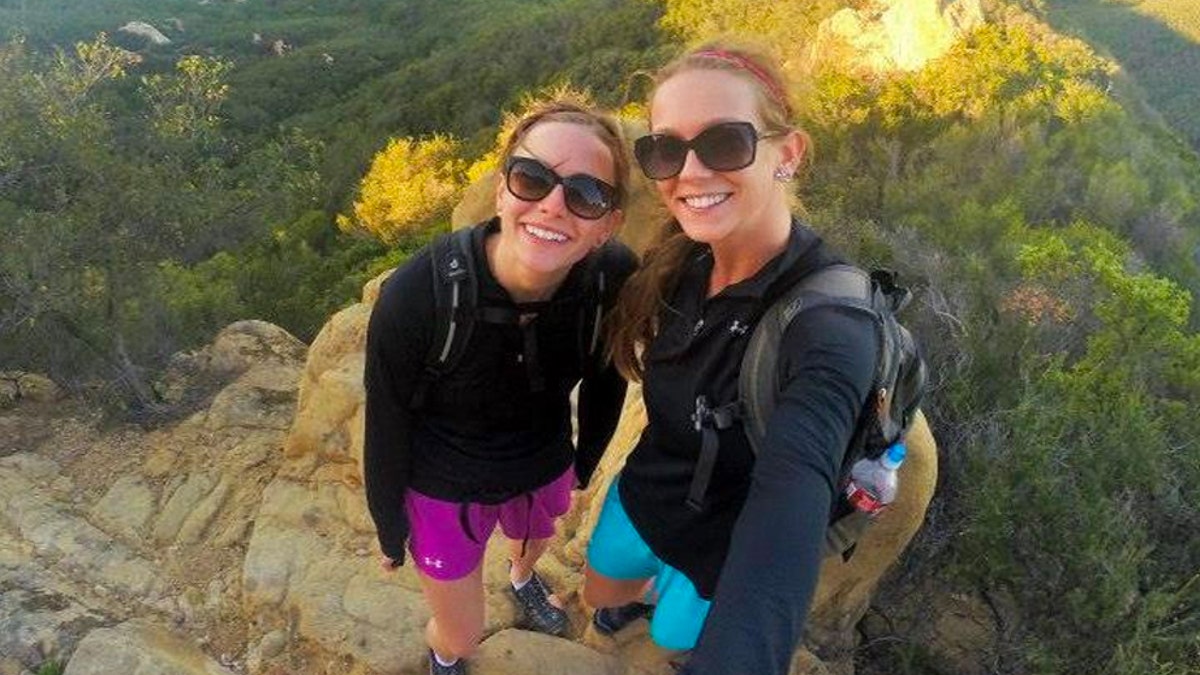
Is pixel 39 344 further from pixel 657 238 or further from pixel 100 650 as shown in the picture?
pixel 657 238

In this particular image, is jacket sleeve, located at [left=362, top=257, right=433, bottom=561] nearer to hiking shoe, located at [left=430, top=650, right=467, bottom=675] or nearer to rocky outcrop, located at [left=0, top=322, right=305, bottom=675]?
hiking shoe, located at [left=430, top=650, right=467, bottom=675]

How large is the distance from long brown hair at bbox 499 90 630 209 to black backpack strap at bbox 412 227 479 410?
0.22 m

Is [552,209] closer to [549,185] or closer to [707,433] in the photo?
[549,185]

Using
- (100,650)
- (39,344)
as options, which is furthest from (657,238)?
(39,344)

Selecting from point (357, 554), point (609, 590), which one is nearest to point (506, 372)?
point (609, 590)

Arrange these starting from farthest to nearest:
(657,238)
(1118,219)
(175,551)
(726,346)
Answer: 1. (1118,219)
2. (175,551)
3. (657,238)
4. (726,346)

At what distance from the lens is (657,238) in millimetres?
1948

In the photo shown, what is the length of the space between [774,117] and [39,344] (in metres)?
5.67

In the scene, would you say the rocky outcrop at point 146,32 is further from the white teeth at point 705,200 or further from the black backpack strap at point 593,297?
the white teeth at point 705,200

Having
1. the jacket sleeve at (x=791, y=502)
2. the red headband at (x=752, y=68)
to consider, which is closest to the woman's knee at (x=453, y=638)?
the jacket sleeve at (x=791, y=502)

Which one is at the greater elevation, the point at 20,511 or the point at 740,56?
the point at 740,56

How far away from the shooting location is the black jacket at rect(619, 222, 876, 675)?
3.93 feet

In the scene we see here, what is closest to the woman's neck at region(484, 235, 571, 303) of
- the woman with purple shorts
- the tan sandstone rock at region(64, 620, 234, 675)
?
the woman with purple shorts

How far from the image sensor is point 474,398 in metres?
2.04
